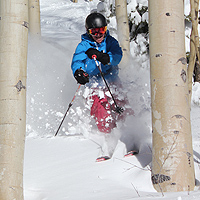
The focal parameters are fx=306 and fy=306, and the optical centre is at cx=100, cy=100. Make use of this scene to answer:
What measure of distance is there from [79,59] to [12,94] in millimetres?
2600

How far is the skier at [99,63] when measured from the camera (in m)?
4.74

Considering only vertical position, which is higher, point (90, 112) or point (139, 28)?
point (139, 28)

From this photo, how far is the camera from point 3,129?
7.28 feet

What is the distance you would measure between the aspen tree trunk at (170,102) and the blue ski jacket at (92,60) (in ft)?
6.92

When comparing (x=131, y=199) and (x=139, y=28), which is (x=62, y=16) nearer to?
(x=139, y=28)

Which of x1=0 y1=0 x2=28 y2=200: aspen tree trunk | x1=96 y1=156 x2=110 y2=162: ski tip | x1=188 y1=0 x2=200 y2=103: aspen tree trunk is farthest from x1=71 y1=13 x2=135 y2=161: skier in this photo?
x1=0 y1=0 x2=28 y2=200: aspen tree trunk

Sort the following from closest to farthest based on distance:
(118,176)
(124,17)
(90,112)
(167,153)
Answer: (167,153) < (118,176) < (90,112) < (124,17)

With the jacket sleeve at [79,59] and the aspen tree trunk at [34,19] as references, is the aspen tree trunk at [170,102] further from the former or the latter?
the aspen tree trunk at [34,19]

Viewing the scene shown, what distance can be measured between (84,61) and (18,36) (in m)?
2.65

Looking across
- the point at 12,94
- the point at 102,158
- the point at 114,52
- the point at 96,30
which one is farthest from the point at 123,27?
the point at 12,94

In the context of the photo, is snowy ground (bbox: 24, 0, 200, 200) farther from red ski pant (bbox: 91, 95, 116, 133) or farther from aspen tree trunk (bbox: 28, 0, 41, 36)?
aspen tree trunk (bbox: 28, 0, 41, 36)

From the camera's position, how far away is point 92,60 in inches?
194

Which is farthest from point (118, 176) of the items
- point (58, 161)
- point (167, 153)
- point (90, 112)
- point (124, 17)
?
point (124, 17)

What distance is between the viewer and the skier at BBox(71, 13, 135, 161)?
4.74 m
